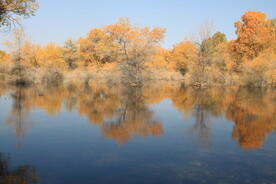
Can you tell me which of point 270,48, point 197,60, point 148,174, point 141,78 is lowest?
point 148,174

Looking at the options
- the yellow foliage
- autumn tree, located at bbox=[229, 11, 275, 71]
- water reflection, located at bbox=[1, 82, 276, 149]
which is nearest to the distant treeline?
autumn tree, located at bbox=[229, 11, 275, 71]

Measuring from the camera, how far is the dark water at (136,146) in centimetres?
659

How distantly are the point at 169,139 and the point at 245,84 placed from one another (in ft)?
97.9

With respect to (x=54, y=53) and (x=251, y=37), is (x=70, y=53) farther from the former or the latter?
(x=251, y=37)

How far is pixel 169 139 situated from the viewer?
32.8ft

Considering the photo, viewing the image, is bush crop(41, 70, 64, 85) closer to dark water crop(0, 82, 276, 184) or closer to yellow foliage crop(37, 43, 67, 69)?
yellow foliage crop(37, 43, 67, 69)

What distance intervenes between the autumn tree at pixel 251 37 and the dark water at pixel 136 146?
97.3 feet

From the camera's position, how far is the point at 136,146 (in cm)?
895

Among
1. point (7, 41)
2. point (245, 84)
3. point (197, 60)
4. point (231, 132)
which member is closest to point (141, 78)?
point (197, 60)

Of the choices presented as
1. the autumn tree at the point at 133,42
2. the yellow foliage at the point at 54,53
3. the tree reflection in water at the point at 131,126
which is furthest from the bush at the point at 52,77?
the tree reflection in water at the point at 131,126

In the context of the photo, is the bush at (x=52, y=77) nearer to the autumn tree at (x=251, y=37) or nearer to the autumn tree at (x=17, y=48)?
the autumn tree at (x=17, y=48)

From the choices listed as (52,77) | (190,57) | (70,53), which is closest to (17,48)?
(52,77)

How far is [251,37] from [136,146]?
3858cm

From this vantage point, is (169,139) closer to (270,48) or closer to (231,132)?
(231,132)
